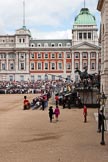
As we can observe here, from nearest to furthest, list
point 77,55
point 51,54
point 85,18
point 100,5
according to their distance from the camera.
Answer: point 100,5
point 77,55
point 51,54
point 85,18

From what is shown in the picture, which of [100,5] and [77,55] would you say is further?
[77,55]

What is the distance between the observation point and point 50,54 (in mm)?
118562

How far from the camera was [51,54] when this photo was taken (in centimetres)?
11850

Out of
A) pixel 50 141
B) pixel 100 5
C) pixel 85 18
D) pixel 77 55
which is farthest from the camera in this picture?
pixel 85 18

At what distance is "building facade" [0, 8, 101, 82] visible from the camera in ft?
386

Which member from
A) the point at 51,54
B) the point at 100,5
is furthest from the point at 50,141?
the point at 51,54

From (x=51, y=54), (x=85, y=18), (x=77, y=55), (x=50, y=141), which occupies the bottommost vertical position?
(x=50, y=141)

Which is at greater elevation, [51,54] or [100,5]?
[51,54]

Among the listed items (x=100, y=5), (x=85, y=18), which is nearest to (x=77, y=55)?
(x=85, y=18)

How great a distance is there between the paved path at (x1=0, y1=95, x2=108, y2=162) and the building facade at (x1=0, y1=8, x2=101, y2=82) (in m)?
87.9

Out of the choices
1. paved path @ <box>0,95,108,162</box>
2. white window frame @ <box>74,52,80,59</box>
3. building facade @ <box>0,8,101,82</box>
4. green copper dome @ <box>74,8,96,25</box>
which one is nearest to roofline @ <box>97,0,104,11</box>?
paved path @ <box>0,95,108,162</box>

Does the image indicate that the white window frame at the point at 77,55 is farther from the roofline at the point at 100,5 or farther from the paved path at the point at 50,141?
the paved path at the point at 50,141

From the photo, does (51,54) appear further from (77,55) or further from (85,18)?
(85,18)

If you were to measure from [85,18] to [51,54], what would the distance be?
14934mm
